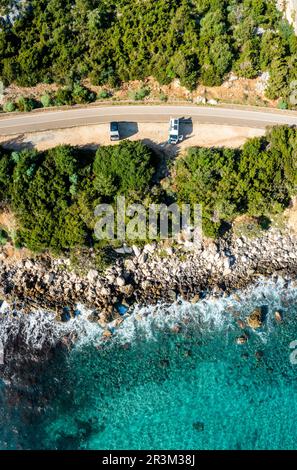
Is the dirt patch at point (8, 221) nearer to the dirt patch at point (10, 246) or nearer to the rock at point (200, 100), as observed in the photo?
the dirt patch at point (10, 246)

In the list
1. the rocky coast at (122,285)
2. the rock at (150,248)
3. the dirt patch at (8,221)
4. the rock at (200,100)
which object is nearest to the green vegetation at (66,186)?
the dirt patch at (8,221)

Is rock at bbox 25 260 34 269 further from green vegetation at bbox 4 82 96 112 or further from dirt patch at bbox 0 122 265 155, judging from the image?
green vegetation at bbox 4 82 96 112

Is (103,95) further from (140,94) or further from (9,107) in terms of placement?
(9,107)

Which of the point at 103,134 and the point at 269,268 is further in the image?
the point at 269,268

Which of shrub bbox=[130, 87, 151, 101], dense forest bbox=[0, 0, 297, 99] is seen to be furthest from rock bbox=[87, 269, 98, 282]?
dense forest bbox=[0, 0, 297, 99]

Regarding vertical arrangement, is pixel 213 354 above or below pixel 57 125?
below
